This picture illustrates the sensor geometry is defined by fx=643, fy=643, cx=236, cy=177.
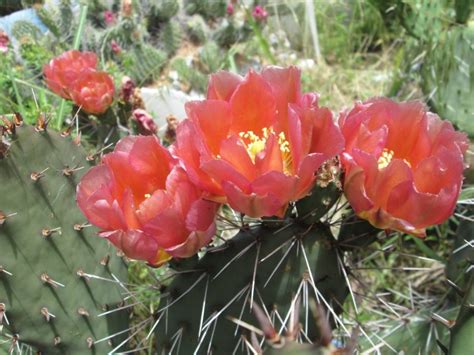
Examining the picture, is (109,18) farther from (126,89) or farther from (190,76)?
(126,89)

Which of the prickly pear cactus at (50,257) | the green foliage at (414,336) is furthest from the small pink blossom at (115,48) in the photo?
the green foliage at (414,336)

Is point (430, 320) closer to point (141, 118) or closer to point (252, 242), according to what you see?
point (252, 242)

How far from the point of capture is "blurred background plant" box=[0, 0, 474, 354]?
147 cm

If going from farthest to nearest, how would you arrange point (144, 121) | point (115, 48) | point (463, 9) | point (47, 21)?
point (115, 48)
point (47, 21)
point (463, 9)
point (144, 121)

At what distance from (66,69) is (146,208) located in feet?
2.96

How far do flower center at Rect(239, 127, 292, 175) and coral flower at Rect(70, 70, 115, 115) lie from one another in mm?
682

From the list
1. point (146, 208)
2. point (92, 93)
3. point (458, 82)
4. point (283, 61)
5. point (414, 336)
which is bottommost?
point (283, 61)

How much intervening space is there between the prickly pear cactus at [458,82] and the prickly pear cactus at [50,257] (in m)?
1.02

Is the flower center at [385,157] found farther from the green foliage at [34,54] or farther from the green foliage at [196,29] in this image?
the green foliage at [196,29]

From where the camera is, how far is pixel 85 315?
3.15ft

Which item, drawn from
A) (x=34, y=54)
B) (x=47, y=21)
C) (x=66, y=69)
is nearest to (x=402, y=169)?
(x=66, y=69)

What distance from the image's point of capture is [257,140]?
2.47 feet

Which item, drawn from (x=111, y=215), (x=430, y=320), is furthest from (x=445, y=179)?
(x=430, y=320)

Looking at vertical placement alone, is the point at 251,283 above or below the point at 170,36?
above
